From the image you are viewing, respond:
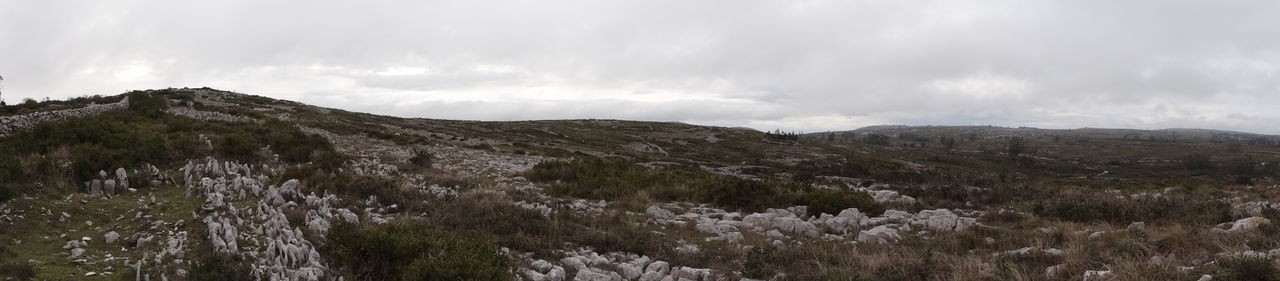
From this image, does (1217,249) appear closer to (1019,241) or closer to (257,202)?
(1019,241)

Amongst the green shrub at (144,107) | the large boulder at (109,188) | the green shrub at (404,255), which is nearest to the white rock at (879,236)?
the green shrub at (404,255)

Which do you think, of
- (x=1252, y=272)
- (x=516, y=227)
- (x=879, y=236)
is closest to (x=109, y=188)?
(x=516, y=227)

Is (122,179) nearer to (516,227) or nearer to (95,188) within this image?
(95,188)

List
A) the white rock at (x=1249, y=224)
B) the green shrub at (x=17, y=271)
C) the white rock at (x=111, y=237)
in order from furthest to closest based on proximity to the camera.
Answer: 1. the white rock at (x=1249, y=224)
2. the white rock at (x=111, y=237)
3. the green shrub at (x=17, y=271)

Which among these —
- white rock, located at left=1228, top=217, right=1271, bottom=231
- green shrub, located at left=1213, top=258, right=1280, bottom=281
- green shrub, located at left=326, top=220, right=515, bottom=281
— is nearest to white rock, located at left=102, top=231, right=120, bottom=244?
green shrub, located at left=326, top=220, right=515, bottom=281

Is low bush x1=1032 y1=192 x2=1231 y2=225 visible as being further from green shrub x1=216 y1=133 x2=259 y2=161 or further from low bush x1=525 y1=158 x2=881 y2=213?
green shrub x1=216 y1=133 x2=259 y2=161

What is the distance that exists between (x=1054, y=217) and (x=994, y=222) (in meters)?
1.25

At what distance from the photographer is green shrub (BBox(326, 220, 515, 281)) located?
6328 mm

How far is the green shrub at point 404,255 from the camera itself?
6328mm

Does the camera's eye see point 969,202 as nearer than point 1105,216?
No

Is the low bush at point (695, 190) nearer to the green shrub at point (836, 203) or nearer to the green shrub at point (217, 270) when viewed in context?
the green shrub at point (836, 203)

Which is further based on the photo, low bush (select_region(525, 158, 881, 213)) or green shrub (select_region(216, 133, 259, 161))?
green shrub (select_region(216, 133, 259, 161))

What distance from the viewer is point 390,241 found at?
7.25 meters

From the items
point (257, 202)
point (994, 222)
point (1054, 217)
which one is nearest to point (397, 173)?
point (257, 202)
